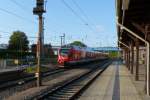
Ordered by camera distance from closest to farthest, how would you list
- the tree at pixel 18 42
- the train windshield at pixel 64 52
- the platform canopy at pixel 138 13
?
the platform canopy at pixel 138 13
the train windshield at pixel 64 52
the tree at pixel 18 42

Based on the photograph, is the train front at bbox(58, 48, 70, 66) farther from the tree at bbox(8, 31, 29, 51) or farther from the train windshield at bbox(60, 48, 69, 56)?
the tree at bbox(8, 31, 29, 51)

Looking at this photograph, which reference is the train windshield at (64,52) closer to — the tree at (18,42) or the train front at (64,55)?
the train front at (64,55)

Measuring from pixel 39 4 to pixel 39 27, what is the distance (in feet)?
4.23

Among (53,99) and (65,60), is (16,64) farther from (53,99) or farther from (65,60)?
(53,99)

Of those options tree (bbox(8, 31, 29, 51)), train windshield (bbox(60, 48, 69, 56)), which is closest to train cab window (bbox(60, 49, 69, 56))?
train windshield (bbox(60, 48, 69, 56))

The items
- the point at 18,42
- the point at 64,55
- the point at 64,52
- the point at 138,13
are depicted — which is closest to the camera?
the point at 138,13

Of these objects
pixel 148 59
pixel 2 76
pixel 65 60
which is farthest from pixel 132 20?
pixel 65 60

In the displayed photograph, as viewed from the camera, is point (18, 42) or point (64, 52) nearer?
point (64, 52)

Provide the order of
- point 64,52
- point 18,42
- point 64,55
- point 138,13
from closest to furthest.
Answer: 1. point 138,13
2. point 64,55
3. point 64,52
4. point 18,42

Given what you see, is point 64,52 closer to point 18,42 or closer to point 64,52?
point 64,52

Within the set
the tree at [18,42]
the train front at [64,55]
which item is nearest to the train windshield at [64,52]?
the train front at [64,55]

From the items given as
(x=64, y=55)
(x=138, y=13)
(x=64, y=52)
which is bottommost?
(x=64, y=55)

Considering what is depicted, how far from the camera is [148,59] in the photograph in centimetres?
1964

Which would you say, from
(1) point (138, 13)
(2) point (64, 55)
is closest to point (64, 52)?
(2) point (64, 55)
